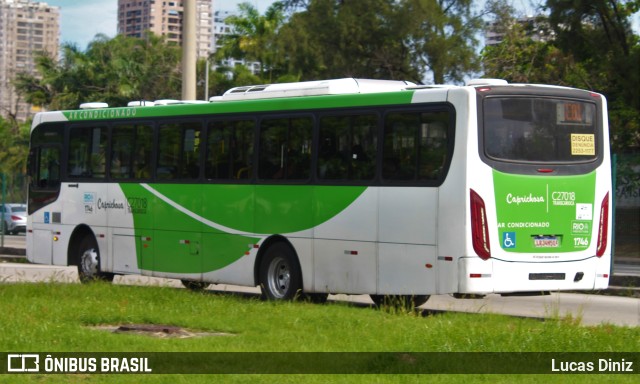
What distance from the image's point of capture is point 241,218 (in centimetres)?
1670

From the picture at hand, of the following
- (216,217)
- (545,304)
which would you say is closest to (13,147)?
(216,217)

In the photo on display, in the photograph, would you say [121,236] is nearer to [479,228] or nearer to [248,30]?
[479,228]

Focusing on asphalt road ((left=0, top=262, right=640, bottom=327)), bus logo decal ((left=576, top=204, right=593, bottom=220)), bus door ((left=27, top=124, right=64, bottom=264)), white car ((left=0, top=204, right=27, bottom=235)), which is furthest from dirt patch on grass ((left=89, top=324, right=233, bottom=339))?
white car ((left=0, top=204, right=27, bottom=235))

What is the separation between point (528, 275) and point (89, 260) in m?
8.84

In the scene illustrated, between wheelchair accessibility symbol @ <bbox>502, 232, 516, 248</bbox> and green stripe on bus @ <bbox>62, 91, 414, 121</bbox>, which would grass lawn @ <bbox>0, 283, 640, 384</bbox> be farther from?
green stripe on bus @ <bbox>62, 91, 414, 121</bbox>

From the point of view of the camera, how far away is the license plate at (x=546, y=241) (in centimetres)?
1395

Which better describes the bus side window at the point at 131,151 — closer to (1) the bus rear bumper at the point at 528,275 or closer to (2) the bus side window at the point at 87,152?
(2) the bus side window at the point at 87,152

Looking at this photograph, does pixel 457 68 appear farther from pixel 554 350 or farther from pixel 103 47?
pixel 554 350

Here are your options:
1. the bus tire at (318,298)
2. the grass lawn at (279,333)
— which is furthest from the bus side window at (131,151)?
the grass lawn at (279,333)

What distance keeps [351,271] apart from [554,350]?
18.7ft

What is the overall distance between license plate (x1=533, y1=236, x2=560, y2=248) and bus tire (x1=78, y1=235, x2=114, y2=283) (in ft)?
27.9

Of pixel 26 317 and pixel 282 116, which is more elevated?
pixel 282 116

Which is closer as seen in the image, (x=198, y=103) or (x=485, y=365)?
(x=485, y=365)

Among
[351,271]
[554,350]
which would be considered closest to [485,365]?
[554,350]
